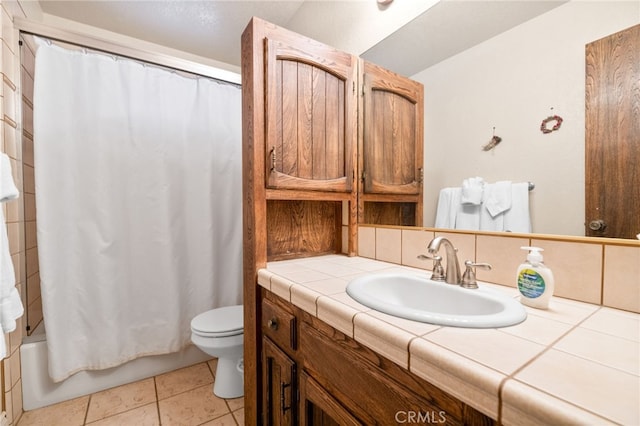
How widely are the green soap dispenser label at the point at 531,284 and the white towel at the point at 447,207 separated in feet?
1.12

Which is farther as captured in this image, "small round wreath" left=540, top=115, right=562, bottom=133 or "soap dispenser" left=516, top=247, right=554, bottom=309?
"small round wreath" left=540, top=115, right=562, bottom=133

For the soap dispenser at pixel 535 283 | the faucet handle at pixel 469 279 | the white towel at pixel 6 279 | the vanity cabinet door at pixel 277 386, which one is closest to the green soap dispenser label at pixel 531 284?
the soap dispenser at pixel 535 283

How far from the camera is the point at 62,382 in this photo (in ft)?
4.84

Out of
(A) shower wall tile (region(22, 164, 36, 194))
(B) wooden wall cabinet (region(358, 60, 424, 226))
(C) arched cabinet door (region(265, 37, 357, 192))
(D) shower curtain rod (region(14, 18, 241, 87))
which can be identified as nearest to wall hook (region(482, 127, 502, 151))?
(B) wooden wall cabinet (region(358, 60, 424, 226))

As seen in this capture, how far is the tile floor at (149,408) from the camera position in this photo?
1.34 meters

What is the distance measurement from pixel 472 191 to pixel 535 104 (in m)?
0.30

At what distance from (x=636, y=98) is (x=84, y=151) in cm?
219

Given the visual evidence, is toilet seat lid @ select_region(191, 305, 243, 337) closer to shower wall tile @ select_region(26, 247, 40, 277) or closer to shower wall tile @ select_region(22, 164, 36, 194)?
shower wall tile @ select_region(26, 247, 40, 277)

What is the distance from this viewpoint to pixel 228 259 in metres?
1.96

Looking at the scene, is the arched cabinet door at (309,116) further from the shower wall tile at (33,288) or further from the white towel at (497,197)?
the shower wall tile at (33,288)

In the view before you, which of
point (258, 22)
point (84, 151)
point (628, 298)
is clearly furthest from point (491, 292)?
point (84, 151)

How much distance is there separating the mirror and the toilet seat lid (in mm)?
1131

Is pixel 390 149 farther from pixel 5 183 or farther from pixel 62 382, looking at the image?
pixel 62 382

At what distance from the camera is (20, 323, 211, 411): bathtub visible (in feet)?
4.62
